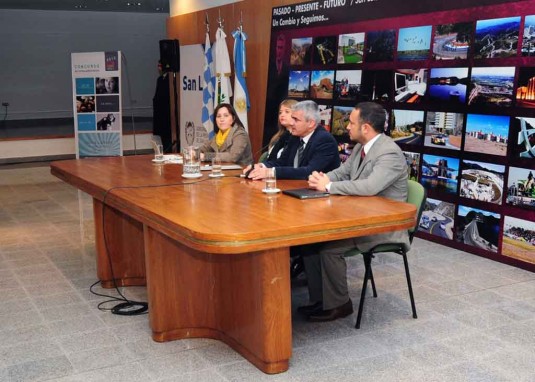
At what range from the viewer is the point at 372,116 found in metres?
3.80

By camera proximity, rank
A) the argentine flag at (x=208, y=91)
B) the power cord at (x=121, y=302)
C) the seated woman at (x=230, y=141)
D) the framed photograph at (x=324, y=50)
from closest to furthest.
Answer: the power cord at (x=121, y=302), the seated woman at (x=230, y=141), the framed photograph at (x=324, y=50), the argentine flag at (x=208, y=91)

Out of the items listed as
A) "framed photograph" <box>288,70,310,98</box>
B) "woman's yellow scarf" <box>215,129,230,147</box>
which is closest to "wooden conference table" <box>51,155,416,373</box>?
"woman's yellow scarf" <box>215,129,230,147</box>

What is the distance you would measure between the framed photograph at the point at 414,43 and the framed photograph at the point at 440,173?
0.90 metres

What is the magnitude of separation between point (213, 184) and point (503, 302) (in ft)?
6.60

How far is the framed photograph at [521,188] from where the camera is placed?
4828 mm

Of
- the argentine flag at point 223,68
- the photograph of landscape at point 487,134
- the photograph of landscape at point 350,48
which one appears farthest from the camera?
the argentine flag at point 223,68

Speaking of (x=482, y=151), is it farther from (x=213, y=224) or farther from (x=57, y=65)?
(x=57, y=65)

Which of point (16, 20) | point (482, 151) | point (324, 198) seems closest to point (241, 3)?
point (482, 151)

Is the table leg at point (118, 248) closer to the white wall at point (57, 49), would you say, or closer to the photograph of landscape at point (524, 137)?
the photograph of landscape at point (524, 137)

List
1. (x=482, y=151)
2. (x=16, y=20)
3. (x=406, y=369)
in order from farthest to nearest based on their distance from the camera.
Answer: (x=16, y=20)
(x=482, y=151)
(x=406, y=369)

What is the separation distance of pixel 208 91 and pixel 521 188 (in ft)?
16.3

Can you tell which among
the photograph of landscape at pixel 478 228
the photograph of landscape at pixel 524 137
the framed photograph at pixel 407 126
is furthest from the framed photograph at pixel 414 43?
the photograph of landscape at pixel 478 228

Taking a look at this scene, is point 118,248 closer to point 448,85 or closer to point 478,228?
point 478,228

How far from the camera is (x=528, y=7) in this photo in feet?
15.5
